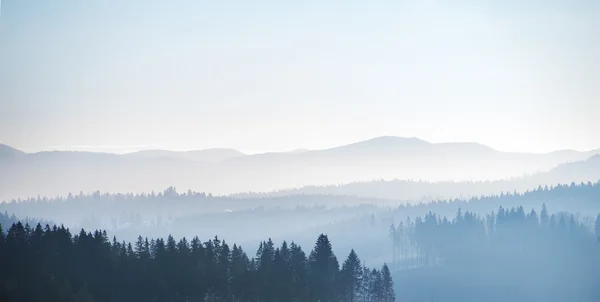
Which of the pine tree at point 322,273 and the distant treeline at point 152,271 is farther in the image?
the pine tree at point 322,273

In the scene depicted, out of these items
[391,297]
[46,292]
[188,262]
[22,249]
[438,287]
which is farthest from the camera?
[438,287]

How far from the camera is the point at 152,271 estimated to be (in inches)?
4053

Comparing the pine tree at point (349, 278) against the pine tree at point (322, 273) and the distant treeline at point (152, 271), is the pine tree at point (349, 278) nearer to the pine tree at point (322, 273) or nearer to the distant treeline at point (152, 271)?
the distant treeline at point (152, 271)

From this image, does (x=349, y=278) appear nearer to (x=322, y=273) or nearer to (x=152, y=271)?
(x=322, y=273)

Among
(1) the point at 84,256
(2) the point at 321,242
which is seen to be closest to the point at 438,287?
(2) the point at 321,242

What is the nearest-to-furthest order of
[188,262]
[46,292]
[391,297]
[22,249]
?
[46,292], [22,249], [188,262], [391,297]

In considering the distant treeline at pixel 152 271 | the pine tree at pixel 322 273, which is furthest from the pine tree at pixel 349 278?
the pine tree at pixel 322 273

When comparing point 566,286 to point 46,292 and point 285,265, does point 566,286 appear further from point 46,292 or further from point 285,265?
point 46,292

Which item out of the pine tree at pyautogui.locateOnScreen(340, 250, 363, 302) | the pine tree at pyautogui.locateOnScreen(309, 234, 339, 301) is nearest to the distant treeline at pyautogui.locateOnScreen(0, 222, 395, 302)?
the pine tree at pyautogui.locateOnScreen(309, 234, 339, 301)

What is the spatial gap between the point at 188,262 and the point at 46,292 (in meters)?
23.9

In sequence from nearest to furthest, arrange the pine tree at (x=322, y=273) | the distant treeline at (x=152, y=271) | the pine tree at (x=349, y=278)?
the distant treeline at (x=152, y=271) < the pine tree at (x=322, y=273) < the pine tree at (x=349, y=278)

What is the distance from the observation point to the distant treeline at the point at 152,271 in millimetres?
88938

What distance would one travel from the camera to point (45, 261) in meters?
95.1

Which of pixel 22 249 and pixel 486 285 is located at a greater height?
pixel 22 249
